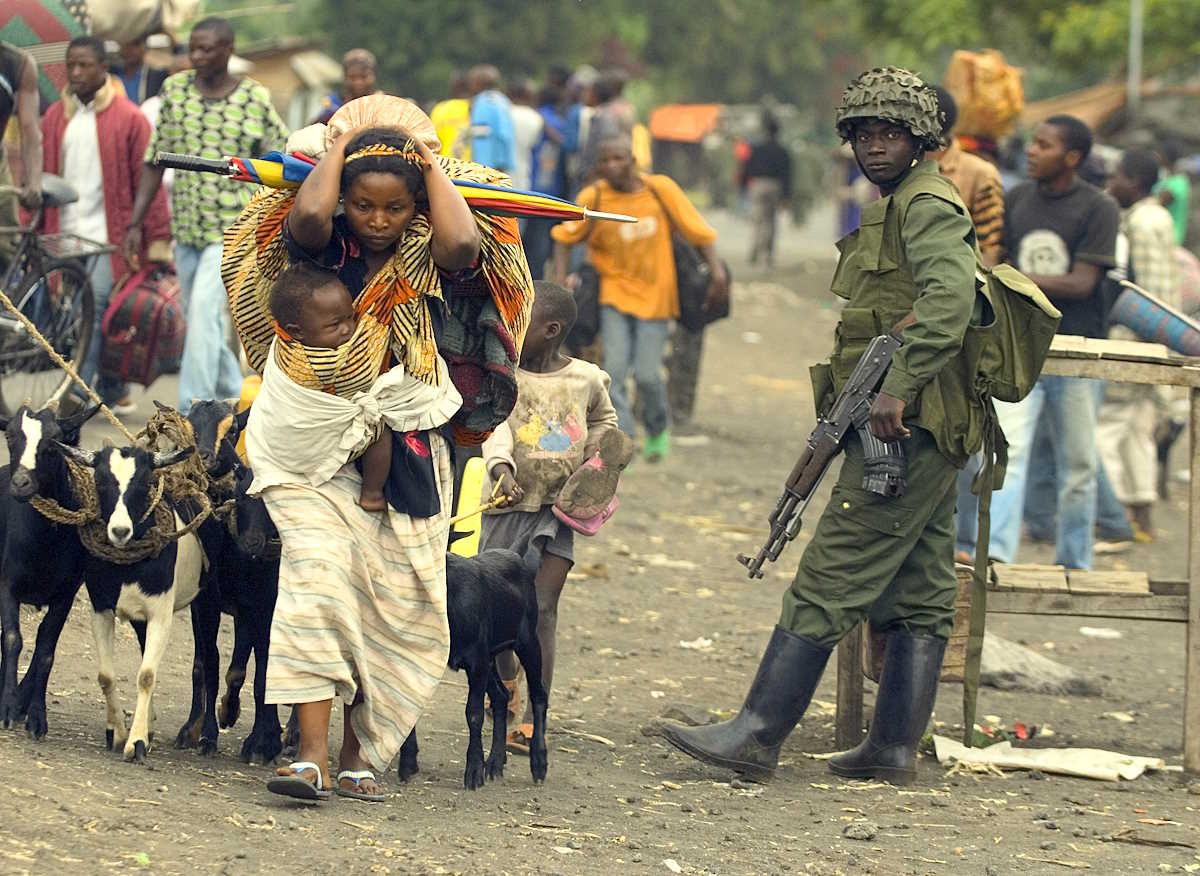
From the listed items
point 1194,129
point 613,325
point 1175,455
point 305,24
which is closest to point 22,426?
point 613,325

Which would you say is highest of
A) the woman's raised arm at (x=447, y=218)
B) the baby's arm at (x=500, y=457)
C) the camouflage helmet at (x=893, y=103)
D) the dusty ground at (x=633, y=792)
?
the camouflage helmet at (x=893, y=103)

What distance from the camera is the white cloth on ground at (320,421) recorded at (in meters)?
5.53

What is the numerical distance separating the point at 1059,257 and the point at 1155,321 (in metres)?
1.74

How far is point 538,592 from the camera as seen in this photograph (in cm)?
703

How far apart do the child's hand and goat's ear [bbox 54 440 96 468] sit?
1.35m

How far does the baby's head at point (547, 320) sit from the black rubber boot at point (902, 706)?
1.56 m

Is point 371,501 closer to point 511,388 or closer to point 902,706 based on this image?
point 511,388

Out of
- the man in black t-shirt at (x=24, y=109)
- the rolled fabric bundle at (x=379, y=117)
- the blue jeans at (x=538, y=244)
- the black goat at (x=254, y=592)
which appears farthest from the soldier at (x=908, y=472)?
the blue jeans at (x=538, y=244)

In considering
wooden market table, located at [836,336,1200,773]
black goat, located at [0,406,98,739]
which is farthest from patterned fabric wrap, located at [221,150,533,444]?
wooden market table, located at [836,336,1200,773]

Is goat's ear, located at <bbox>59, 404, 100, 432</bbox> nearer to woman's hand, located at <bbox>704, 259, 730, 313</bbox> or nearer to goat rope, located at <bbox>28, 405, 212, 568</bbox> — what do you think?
goat rope, located at <bbox>28, 405, 212, 568</bbox>

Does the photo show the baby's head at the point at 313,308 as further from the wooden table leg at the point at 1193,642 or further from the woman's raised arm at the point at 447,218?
the wooden table leg at the point at 1193,642

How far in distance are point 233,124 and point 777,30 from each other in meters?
47.2

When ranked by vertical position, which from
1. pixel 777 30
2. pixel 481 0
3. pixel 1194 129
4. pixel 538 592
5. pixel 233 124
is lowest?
pixel 538 592

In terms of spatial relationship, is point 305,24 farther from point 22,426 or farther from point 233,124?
point 22,426
